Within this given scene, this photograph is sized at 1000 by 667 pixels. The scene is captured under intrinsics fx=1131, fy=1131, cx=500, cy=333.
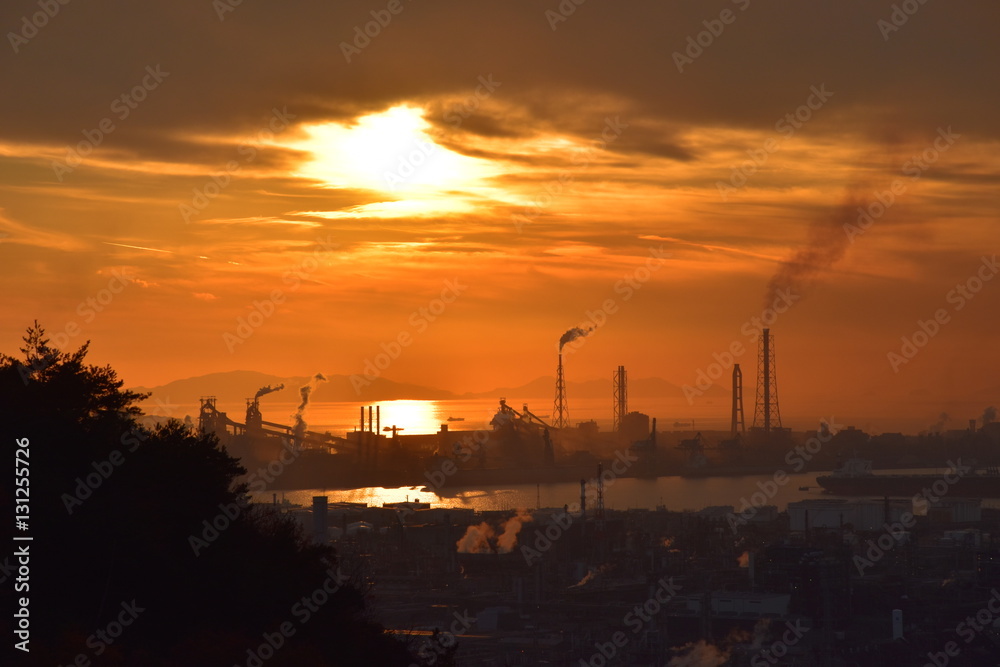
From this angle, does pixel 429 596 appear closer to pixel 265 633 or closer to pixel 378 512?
pixel 265 633

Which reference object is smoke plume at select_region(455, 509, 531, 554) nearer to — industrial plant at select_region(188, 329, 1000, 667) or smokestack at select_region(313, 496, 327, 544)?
industrial plant at select_region(188, 329, 1000, 667)

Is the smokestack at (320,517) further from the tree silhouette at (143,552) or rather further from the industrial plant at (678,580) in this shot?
the tree silhouette at (143,552)

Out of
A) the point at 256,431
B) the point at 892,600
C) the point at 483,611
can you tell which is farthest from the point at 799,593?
the point at 256,431

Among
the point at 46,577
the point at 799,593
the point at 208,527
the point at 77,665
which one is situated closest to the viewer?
the point at 77,665

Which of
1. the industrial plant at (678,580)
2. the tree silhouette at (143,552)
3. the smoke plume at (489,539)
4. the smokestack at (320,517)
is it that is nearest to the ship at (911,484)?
the industrial plant at (678,580)

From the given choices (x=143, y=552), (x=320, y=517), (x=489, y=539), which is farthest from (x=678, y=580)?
(x=143, y=552)

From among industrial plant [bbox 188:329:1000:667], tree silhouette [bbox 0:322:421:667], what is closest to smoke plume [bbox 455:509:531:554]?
industrial plant [bbox 188:329:1000:667]

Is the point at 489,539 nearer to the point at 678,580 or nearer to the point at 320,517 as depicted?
the point at 678,580
